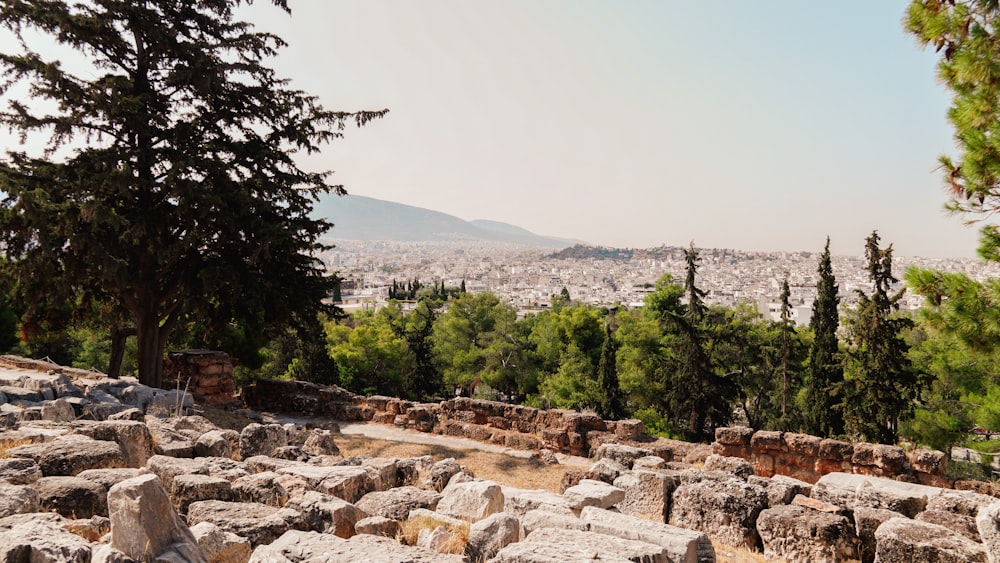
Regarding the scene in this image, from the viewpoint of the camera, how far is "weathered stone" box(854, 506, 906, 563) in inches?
203

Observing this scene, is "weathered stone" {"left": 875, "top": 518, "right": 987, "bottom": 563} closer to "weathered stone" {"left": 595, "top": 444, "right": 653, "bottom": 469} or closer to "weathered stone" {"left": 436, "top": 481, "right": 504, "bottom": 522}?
"weathered stone" {"left": 436, "top": 481, "right": 504, "bottom": 522}

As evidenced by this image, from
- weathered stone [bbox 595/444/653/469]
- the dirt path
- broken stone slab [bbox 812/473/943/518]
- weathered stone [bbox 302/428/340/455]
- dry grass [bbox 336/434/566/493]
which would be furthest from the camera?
the dirt path

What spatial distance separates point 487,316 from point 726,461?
38107 mm

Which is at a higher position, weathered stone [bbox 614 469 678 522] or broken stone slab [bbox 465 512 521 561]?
broken stone slab [bbox 465 512 521 561]

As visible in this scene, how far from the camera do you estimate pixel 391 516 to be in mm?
4930

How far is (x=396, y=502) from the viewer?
5.16 m

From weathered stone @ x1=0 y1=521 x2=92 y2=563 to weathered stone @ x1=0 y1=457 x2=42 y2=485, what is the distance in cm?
162

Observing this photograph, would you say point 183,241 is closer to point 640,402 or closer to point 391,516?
point 391,516

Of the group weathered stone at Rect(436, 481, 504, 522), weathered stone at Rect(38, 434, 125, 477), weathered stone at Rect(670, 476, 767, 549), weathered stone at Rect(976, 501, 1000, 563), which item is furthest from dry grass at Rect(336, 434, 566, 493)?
weathered stone at Rect(976, 501, 1000, 563)

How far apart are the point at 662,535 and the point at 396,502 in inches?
91.4

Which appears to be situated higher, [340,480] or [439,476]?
[340,480]

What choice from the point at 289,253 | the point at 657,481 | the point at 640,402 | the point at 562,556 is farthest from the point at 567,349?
the point at 562,556

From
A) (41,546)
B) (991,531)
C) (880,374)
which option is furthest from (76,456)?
(880,374)

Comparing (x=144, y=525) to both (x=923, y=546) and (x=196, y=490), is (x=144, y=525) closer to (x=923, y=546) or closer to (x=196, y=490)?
(x=196, y=490)
